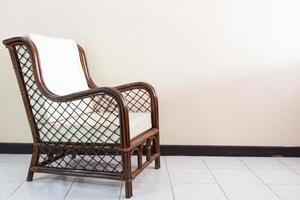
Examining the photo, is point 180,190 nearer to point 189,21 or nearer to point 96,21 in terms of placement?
point 189,21

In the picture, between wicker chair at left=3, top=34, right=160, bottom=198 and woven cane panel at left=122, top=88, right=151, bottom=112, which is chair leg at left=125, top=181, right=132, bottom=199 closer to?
wicker chair at left=3, top=34, right=160, bottom=198

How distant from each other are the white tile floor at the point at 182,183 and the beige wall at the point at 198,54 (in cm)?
29

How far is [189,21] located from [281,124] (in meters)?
1.01

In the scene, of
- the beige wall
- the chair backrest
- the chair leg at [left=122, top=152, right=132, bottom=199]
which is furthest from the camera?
the beige wall

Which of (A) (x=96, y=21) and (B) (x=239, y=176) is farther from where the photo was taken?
(A) (x=96, y=21)

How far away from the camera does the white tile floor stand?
1.49 meters

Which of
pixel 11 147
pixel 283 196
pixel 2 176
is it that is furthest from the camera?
pixel 11 147

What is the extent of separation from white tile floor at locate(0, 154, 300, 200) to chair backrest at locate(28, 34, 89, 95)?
53cm

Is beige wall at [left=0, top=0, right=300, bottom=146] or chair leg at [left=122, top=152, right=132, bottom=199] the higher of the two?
beige wall at [left=0, top=0, right=300, bottom=146]

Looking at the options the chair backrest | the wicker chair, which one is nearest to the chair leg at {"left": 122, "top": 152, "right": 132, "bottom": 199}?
the wicker chair

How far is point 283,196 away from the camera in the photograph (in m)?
1.47

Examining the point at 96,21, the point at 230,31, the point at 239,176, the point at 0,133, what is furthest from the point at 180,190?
the point at 0,133

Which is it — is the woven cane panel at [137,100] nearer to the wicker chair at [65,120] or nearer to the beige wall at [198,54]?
the beige wall at [198,54]

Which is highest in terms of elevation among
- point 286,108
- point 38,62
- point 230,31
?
point 230,31
